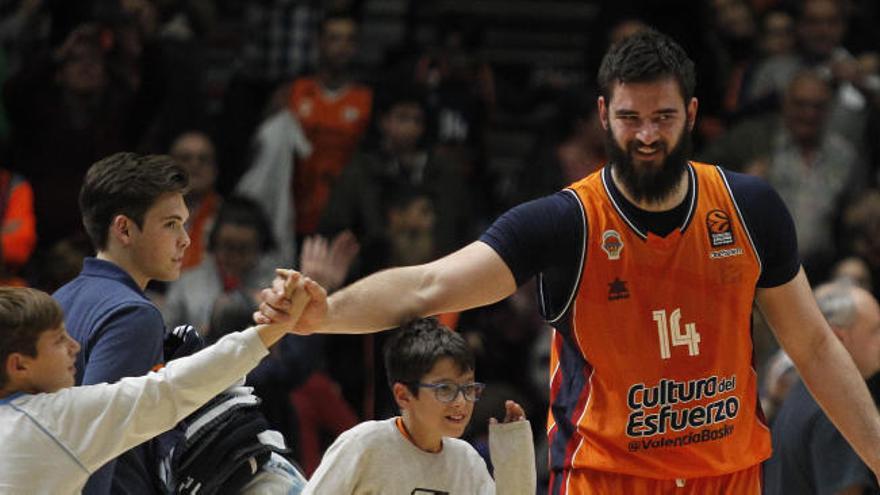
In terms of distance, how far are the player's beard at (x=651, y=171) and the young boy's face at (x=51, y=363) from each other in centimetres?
173

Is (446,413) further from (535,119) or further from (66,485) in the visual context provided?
(535,119)

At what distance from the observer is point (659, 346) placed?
16.3 feet

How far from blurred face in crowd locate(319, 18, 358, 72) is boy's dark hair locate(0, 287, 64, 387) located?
21.1 feet

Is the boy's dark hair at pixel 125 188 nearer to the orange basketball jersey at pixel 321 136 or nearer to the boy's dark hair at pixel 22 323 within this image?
the boy's dark hair at pixel 22 323

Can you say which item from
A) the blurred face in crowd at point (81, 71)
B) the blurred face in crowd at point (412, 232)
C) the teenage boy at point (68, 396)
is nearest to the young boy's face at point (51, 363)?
the teenage boy at point (68, 396)

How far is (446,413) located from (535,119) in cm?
759

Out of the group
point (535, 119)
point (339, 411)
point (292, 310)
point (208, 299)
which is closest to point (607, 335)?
point (292, 310)

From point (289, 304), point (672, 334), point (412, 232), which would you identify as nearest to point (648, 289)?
point (672, 334)

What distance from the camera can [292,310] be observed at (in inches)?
182

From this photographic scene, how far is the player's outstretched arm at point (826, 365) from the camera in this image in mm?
5117

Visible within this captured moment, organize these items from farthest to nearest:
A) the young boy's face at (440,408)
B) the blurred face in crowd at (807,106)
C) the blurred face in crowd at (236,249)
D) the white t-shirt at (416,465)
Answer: the blurred face in crowd at (807,106)
the blurred face in crowd at (236,249)
the young boy's face at (440,408)
the white t-shirt at (416,465)

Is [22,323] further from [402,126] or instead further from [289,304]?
[402,126]

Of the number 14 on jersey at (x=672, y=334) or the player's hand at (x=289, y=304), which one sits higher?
the player's hand at (x=289, y=304)

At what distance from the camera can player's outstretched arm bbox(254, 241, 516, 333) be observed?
4672mm
